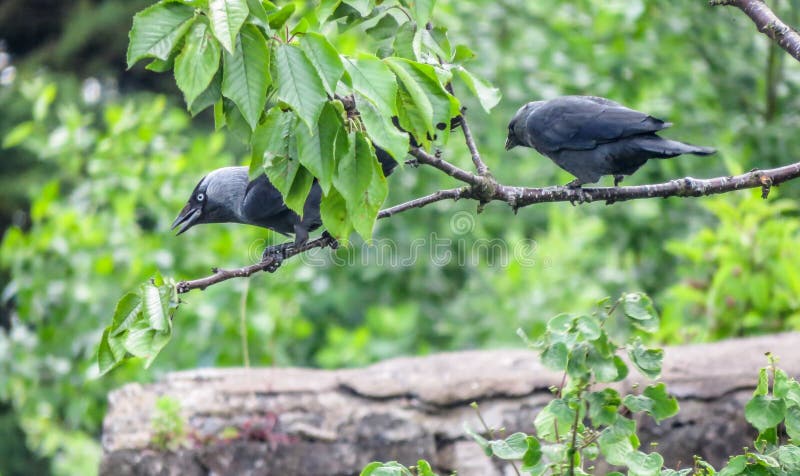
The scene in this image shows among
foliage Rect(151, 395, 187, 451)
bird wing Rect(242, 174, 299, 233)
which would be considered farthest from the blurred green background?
bird wing Rect(242, 174, 299, 233)

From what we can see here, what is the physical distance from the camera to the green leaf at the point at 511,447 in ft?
6.48

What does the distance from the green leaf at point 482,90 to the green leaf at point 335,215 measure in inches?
21.5

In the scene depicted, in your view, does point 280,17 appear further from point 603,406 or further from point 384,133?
point 603,406

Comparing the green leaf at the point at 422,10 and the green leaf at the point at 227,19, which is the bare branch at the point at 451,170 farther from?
the green leaf at the point at 227,19

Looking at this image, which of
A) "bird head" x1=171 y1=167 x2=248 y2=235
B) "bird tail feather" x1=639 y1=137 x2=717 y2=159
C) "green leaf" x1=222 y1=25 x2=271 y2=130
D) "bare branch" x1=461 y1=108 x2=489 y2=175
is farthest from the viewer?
"bird head" x1=171 y1=167 x2=248 y2=235

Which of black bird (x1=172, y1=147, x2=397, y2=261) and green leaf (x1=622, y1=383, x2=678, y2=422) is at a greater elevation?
green leaf (x1=622, y1=383, x2=678, y2=422)

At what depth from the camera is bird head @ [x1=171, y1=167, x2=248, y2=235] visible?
312 centimetres

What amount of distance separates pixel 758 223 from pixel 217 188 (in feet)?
11.1

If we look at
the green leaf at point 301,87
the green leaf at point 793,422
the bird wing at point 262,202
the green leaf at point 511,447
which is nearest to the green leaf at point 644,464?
the green leaf at point 511,447

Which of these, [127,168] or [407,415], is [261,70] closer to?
[407,415]

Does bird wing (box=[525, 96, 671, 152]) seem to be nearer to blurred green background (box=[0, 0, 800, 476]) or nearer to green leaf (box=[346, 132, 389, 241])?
green leaf (box=[346, 132, 389, 241])

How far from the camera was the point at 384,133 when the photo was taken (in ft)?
5.94

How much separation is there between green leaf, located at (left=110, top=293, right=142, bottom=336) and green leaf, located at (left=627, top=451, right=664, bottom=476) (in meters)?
1.19

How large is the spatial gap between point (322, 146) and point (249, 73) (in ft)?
0.70
